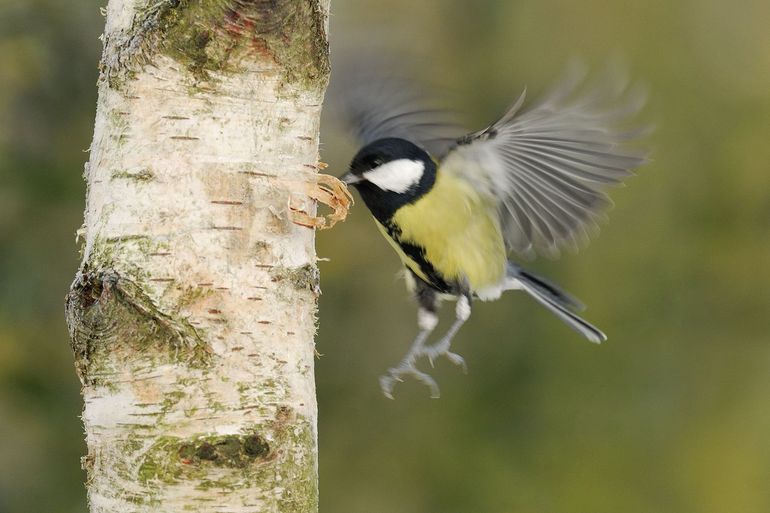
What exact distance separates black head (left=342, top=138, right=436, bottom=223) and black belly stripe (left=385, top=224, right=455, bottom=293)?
5 cm

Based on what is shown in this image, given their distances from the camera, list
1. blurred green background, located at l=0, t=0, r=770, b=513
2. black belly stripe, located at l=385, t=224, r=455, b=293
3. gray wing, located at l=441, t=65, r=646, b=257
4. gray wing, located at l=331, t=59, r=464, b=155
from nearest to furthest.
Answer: gray wing, located at l=441, t=65, r=646, b=257, black belly stripe, located at l=385, t=224, r=455, b=293, gray wing, located at l=331, t=59, r=464, b=155, blurred green background, located at l=0, t=0, r=770, b=513

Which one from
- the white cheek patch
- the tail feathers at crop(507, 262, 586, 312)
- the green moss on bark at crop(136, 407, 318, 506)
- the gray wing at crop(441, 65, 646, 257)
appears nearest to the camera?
the green moss on bark at crop(136, 407, 318, 506)

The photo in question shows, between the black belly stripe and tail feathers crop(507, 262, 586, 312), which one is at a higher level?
the black belly stripe

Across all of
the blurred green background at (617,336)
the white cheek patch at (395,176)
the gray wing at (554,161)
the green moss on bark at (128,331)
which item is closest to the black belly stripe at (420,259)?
the white cheek patch at (395,176)

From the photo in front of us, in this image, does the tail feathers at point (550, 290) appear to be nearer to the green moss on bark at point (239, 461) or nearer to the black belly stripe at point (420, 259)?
the black belly stripe at point (420, 259)

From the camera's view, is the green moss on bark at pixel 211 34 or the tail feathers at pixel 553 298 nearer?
the green moss on bark at pixel 211 34

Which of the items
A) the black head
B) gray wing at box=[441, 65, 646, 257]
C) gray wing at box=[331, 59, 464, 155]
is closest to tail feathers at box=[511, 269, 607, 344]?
gray wing at box=[441, 65, 646, 257]

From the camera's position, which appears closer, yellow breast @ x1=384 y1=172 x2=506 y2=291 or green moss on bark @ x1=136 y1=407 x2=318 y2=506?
green moss on bark @ x1=136 y1=407 x2=318 y2=506

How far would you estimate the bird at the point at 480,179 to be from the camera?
2578 mm

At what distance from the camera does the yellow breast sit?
286 cm

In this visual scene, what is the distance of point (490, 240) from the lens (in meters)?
3.04

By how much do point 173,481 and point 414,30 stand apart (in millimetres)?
3861

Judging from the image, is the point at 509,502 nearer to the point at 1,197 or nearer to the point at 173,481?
the point at 1,197

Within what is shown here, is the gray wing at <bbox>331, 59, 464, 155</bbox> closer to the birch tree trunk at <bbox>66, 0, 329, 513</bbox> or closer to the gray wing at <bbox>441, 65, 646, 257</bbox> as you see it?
the gray wing at <bbox>441, 65, 646, 257</bbox>
